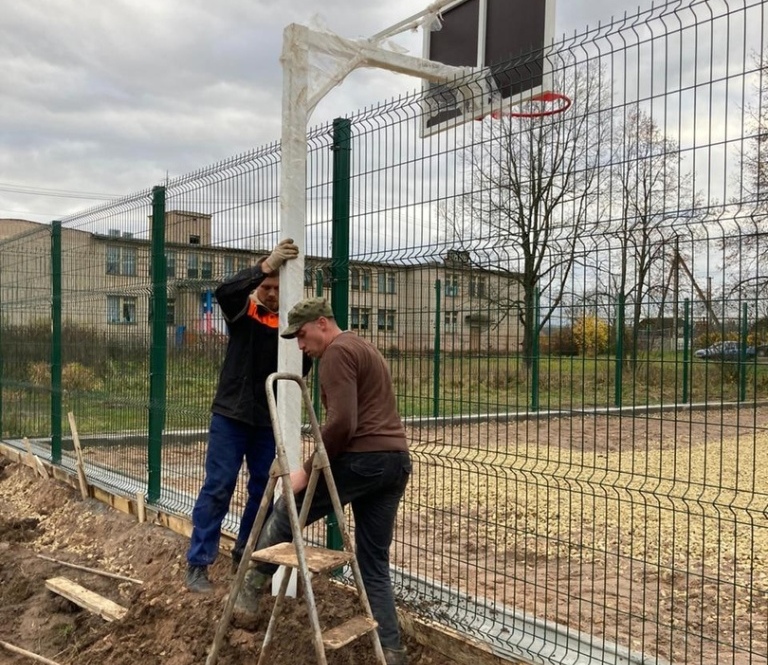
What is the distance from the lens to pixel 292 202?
473 cm

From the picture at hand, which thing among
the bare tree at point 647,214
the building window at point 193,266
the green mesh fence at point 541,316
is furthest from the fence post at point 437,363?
the building window at point 193,266

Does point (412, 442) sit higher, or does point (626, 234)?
point (626, 234)

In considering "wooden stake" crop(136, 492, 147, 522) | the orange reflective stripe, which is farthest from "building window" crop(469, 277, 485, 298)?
"wooden stake" crop(136, 492, 147, 522)

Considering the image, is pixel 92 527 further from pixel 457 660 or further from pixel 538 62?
pixel 538 62

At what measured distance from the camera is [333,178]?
5066 millimetres

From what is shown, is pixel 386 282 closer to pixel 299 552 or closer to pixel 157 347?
pixel 299 552

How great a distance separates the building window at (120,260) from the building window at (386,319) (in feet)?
11.7

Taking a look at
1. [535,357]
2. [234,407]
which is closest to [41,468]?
[234,407]

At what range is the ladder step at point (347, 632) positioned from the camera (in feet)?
11.2

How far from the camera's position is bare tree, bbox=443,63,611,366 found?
364cm

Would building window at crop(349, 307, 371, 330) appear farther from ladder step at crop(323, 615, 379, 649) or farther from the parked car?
the parked car

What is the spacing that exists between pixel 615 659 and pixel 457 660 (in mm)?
833

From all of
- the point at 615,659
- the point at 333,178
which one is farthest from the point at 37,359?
the point at 615,659

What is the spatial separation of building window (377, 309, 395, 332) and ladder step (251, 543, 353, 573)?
1.52m
